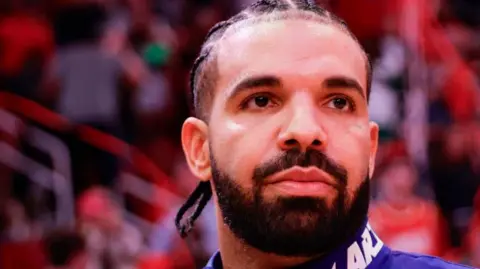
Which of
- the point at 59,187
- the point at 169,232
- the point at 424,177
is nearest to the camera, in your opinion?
the point at 169,232

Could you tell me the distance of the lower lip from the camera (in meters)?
1.98

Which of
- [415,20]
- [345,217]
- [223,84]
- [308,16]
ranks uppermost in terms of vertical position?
[308,16]

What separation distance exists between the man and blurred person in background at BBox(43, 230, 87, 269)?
353cm

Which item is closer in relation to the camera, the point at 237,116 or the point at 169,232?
the point at 237,116

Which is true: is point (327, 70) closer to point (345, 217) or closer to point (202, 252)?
point (345, 217)

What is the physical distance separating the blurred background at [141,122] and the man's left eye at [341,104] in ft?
12.8

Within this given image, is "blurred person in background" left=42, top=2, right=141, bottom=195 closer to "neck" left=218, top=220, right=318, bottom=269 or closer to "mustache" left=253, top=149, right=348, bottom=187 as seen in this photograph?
"neck" left=218, top=220, right=318, bottom=269

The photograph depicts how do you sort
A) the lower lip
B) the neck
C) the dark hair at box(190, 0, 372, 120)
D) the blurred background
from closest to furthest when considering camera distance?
the lower lip → the neck → the dark hair at box(190, 0, 372, 120) → the blurred background

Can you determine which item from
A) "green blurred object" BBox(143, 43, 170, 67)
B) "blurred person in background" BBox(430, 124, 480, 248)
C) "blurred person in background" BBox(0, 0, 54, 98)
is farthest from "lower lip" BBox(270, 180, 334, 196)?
"green blurred object" BBox(143, 43, 170, 67)

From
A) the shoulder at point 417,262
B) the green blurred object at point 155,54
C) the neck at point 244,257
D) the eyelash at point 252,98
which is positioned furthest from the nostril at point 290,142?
the green blurred object at point 155,54

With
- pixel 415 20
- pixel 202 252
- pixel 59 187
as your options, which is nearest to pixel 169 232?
pixel 202 252

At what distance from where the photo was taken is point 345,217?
6.62ft

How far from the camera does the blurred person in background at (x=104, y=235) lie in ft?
20.9

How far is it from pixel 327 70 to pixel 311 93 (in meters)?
0.06
